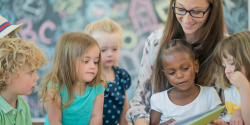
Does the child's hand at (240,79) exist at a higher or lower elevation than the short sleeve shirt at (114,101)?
higher

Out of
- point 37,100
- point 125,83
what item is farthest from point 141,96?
point 37,100

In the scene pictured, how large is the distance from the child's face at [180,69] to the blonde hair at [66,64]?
553 millimetres

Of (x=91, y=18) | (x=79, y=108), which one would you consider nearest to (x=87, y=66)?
(x=79, y=108)

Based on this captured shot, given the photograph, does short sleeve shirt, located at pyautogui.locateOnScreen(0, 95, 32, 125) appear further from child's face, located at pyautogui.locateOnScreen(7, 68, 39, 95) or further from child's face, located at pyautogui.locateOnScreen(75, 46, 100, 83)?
child's face, located at pyautogui.locateOnScreen(75, 46, 100, 83)

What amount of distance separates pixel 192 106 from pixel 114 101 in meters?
0.75

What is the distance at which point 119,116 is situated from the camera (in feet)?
6.73

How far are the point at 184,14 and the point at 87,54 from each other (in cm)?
68

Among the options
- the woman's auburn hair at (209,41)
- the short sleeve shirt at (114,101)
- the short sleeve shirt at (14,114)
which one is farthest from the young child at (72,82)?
the woman's auburn hair at (209,41)

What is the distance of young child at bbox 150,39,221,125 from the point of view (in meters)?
1.38

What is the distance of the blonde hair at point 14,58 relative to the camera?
1312 mm

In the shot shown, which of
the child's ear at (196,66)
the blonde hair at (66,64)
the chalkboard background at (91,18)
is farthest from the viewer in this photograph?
the chalkboard background at (91,18)

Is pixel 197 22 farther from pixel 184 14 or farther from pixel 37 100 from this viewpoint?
pixel 37 100

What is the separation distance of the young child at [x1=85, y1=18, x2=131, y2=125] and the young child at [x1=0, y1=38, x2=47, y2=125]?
67cm

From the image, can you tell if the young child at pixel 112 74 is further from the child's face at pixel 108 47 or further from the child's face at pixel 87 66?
the child's face at pixel 87 66
